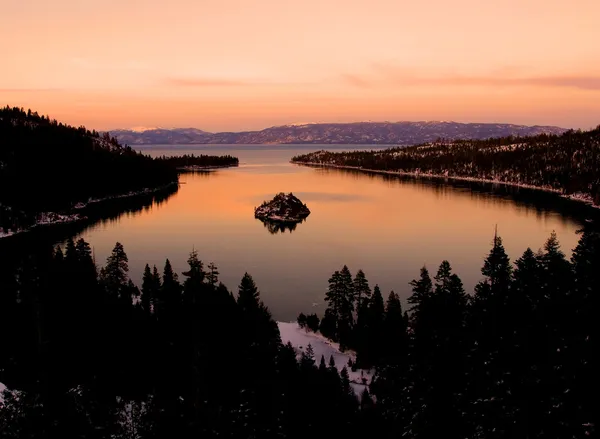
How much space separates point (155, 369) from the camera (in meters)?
38.2

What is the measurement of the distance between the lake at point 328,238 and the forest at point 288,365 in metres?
17.0

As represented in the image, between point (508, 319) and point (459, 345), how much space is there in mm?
6262

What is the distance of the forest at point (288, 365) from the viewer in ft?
86.9

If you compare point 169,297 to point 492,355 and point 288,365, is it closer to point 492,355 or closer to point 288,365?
point 288,365

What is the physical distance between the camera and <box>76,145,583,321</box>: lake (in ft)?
257

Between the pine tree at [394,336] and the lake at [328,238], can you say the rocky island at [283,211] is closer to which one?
the lake at [328,238]

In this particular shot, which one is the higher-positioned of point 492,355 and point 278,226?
point 492,355

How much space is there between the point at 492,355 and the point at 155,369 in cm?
2646

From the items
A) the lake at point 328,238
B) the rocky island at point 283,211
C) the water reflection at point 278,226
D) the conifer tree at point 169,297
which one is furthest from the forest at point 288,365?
the rocky island at point 283,211

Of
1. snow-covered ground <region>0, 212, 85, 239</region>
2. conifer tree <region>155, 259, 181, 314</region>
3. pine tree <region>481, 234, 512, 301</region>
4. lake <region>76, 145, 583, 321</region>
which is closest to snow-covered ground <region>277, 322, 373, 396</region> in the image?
lake <region>76, 145, 583, 321</region>

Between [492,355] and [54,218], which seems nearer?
[492,355]

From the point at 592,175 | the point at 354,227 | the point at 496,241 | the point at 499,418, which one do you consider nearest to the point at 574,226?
the point at 354,227

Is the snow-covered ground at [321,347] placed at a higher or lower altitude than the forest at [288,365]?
lower

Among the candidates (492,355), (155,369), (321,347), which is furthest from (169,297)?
(492,355)
